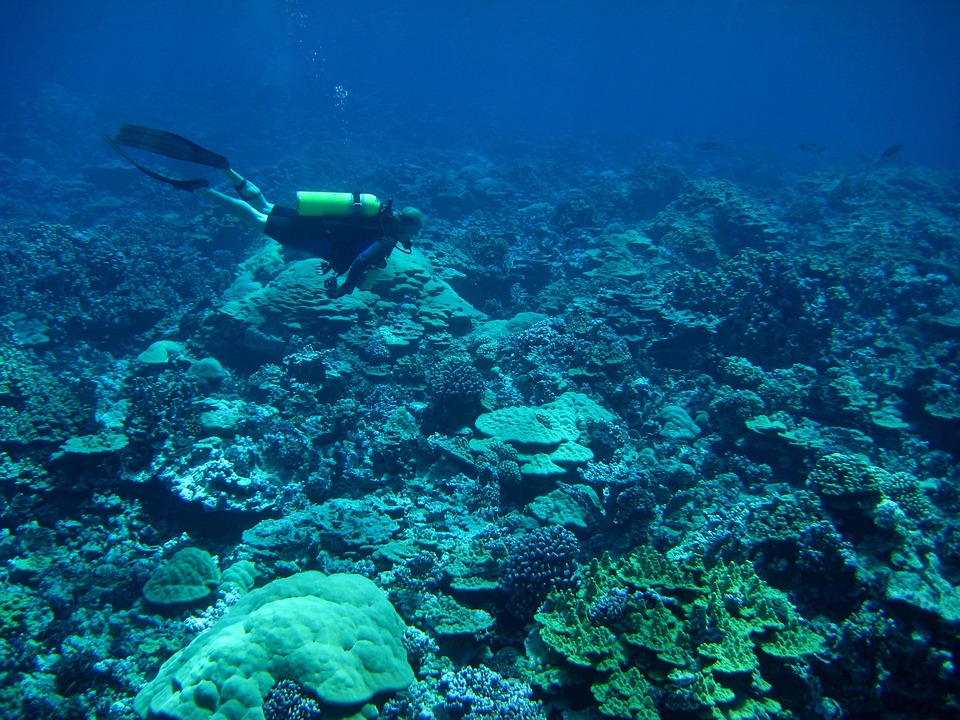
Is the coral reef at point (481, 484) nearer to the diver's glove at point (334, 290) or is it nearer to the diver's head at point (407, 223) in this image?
the diver's glove at point (334, 290)

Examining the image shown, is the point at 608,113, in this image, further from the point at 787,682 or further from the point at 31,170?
the point at 787,682

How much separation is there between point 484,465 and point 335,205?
4857mm

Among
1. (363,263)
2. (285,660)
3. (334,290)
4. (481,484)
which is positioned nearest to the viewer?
(285,660)

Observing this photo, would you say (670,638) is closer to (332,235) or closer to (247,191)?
(332,235)

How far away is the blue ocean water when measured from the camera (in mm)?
4121

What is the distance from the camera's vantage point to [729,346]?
10242mm

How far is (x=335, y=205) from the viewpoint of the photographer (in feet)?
24.4

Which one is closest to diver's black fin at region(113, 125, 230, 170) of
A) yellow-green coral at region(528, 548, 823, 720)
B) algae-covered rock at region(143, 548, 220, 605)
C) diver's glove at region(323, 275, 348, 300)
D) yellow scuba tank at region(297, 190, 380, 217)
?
yellow scuba tank at region(297, 190, 380, 217)

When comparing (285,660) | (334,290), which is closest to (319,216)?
(334,290)

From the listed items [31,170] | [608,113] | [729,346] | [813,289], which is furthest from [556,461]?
[608,113]

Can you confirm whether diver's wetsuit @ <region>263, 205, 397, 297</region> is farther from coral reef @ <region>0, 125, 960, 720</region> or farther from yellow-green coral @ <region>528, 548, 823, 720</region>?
yellow-green coral @ <region>528, 548, 823, 720</region>

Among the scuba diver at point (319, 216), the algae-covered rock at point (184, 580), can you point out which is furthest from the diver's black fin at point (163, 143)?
the algae-covered rock at point (184, 580)

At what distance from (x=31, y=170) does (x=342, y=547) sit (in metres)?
34.5

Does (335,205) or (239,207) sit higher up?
(335,205)
